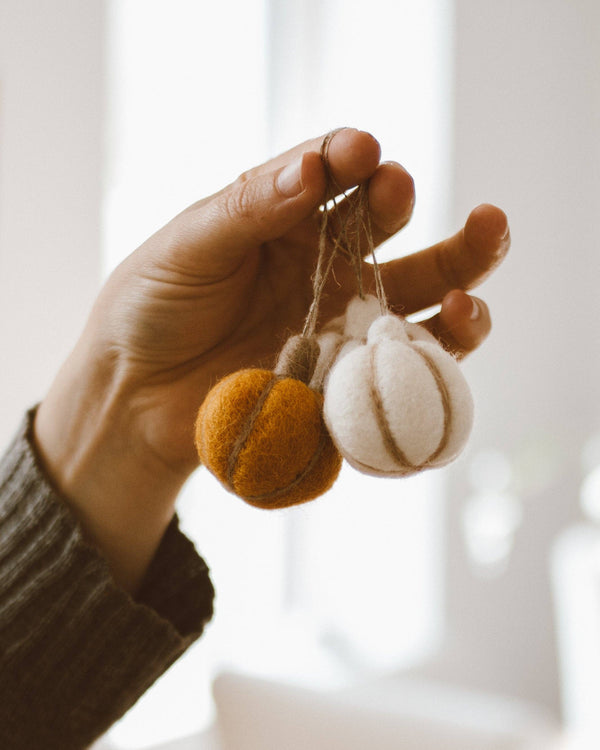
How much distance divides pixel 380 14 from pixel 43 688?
1.46m

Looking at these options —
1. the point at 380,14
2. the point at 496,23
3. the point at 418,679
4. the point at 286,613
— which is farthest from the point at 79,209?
the point at 418,679

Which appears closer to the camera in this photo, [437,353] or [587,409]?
[437,353]

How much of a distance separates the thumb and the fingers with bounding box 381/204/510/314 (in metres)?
0.15

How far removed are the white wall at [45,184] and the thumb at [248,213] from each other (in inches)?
34.3

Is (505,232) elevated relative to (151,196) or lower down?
elevated

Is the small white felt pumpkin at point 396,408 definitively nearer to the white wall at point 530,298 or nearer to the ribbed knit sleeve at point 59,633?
the ribbed knit sleeve at point 59,633

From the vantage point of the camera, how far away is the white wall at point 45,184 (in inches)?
49.4

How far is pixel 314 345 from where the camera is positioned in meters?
0.43

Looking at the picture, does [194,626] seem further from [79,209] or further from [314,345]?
[79,209]

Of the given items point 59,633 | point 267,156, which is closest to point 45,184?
point 267,156

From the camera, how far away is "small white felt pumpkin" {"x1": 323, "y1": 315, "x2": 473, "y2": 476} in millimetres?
363

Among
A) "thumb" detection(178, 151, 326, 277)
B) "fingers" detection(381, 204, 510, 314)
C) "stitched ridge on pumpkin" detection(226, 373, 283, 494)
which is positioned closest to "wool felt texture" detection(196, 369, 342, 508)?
"stitched ridge on pumpkin" detection(226, 373, 283, 494)

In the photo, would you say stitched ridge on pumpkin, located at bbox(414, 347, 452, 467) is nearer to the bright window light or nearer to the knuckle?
the knuckle

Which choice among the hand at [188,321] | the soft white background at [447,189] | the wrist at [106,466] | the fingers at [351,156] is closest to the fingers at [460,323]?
the hand at [188,321]
